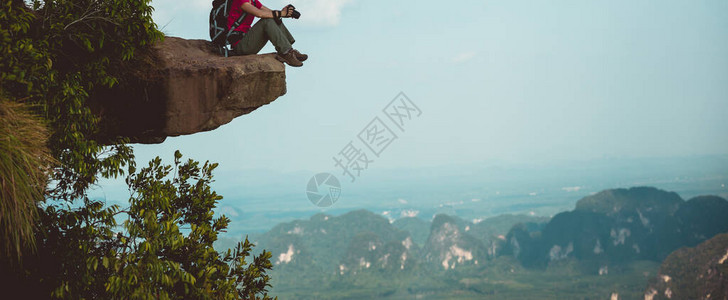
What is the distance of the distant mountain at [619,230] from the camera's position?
4117 inches

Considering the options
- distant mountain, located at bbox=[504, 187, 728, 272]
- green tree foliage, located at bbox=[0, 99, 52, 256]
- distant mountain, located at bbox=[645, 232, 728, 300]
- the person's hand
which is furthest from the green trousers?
distant mountain, located at bbox=[504, 187, 728, 272]

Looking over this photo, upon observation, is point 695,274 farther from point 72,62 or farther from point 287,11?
point 72,62

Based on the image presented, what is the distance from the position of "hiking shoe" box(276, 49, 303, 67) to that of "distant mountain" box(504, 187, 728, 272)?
102m

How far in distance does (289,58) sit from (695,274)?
61.0m

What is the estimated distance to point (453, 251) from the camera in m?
113

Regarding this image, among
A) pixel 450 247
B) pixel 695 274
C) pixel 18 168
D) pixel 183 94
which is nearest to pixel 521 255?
pixel 450 247

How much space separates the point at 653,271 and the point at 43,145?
111 metres

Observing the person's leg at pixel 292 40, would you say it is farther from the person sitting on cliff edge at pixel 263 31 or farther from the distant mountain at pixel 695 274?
the distant mountain at pixel 695 274

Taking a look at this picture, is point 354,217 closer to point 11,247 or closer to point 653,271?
point 653,271

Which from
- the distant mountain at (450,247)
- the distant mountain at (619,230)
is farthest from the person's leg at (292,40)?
the distant mountain at (450,247)

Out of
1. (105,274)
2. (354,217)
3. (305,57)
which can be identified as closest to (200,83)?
(305,57)

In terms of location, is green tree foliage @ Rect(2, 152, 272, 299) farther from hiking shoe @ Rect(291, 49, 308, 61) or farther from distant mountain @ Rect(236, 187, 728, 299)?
distant mountain @ Rect(236, 187, 728, 299)

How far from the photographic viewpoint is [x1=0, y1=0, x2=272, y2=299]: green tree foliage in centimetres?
621

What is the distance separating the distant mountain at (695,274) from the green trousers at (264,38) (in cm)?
5754
